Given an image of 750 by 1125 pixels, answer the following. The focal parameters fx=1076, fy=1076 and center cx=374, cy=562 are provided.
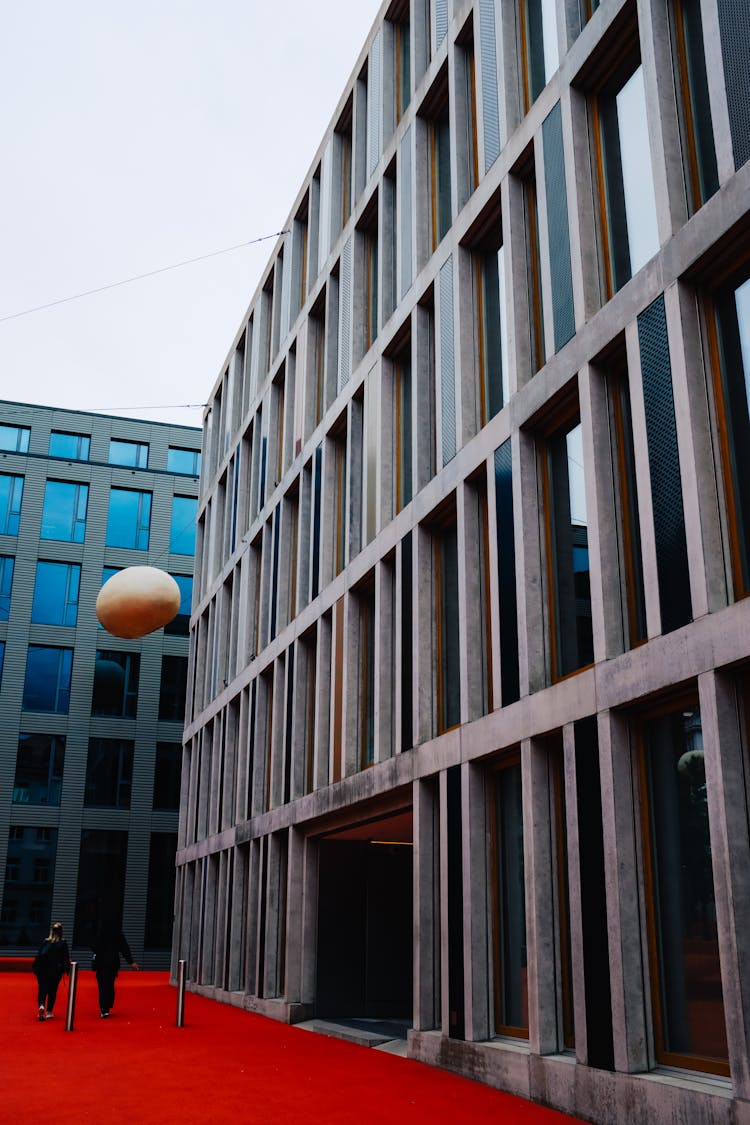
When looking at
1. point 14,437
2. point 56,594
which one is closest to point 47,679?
point 56,594

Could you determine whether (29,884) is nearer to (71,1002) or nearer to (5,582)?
(5,582)

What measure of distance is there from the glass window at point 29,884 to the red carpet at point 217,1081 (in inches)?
931

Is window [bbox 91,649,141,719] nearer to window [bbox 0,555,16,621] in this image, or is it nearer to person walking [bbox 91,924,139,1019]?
window [bbox 0,555,16,621]

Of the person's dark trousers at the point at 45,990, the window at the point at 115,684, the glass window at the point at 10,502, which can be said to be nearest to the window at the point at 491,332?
the person's dark trousers at the point at 45,990

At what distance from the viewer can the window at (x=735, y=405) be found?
30.5ft

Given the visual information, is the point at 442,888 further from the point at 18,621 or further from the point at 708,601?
the point at 18,621

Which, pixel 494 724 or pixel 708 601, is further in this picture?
pixel 494 724

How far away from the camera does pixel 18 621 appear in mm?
44062

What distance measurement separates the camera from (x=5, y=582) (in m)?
44.3

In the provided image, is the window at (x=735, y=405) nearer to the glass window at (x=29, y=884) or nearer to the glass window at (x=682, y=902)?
the glass window at (x=682, y=902)

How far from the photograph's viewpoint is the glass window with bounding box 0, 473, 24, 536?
4509 cm

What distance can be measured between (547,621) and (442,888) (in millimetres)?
3953

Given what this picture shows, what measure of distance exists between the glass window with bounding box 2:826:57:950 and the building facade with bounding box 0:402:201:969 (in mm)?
52

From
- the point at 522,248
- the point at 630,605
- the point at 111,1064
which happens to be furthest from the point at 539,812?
the point at 522,248
